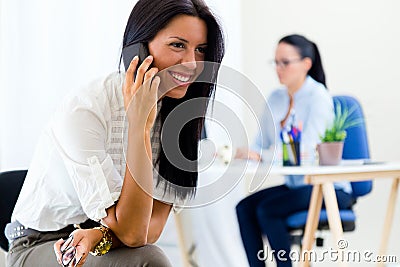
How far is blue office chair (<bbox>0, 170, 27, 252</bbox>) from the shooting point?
1439mm

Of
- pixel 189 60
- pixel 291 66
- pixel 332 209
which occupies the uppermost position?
pixel 189 60

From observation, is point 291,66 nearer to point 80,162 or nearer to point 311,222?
point 311,222

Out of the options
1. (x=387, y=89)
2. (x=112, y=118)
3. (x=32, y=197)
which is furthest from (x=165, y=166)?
(x=387, y=89)

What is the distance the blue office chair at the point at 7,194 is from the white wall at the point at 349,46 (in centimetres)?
157

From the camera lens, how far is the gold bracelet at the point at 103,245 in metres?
1.14

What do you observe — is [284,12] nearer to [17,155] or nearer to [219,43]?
[17,155]

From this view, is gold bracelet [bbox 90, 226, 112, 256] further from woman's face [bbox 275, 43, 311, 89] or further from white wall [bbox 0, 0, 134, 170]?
woman's face [bbox 275, 43, 311, 89]

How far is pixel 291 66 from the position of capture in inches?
96.3

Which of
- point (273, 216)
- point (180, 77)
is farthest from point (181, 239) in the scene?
point (180, 77)

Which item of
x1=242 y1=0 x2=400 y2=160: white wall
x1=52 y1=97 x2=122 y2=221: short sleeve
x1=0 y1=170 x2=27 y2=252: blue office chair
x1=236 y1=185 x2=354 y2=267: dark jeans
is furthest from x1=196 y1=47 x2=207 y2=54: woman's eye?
x1=242 y1=0 x2=400 y2=160: white wall

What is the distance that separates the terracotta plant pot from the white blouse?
Result: 31.3 inches

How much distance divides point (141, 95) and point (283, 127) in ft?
4.13

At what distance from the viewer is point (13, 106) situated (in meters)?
1.85

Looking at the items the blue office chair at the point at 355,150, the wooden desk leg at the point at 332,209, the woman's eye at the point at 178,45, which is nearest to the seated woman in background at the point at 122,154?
the woman's eye at the point at 178,45
